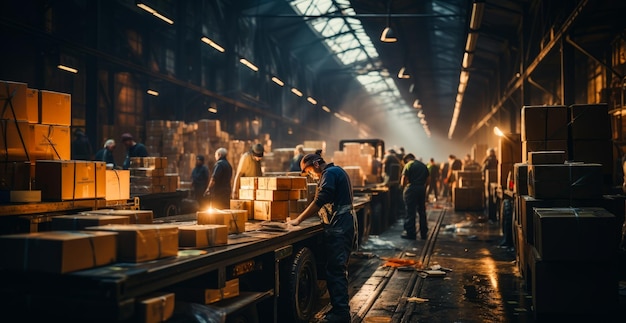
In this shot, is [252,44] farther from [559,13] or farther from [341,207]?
[341,207]

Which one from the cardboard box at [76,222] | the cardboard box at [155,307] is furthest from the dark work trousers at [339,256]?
the cardboard box at [155,307]

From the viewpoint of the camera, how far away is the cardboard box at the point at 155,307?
329cm

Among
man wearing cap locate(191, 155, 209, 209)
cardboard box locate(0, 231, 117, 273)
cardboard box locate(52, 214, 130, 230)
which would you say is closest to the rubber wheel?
cardboard box locate(52, 214, 130, 230)

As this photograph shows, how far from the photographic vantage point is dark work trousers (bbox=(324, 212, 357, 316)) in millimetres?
5941

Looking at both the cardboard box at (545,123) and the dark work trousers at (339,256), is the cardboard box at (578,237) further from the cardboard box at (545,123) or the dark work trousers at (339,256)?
the cardboard box at (545,123)

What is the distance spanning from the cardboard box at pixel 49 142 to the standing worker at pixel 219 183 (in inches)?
201

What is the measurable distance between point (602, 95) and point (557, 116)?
6828 millimetres

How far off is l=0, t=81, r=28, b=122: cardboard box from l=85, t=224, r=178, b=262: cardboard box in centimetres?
175

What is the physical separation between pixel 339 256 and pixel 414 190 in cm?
663

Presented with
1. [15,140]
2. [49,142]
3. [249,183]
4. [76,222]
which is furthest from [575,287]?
[15,140]

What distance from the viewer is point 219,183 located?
10945mm

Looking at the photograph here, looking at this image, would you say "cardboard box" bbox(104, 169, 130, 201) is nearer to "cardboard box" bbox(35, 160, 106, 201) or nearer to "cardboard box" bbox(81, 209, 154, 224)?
"cardboard box" bbox(35, 160, 106, 201)

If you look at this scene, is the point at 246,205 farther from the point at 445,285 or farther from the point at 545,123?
the point at 545,123

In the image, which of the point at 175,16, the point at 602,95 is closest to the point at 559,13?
the point at 602,95
